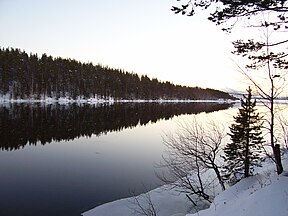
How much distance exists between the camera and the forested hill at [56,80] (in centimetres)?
7019

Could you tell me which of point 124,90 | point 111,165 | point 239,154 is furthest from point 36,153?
point 124,90

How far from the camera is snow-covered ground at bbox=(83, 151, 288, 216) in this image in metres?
5.38

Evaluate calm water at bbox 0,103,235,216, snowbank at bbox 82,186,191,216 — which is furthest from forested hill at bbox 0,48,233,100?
snowbank at bbox 82,186,191,216

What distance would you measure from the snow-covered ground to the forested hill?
2597 inches

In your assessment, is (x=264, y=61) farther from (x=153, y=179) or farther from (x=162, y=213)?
(x=153, y=179)

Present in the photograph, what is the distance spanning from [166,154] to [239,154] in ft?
26.6

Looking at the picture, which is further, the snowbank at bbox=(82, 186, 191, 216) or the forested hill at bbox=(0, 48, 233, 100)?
the forested hill at bbox=(0, 48, 233, 100)

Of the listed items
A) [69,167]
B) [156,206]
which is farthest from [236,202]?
[69,167]

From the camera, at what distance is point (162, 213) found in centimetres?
1030

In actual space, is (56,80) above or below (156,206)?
above

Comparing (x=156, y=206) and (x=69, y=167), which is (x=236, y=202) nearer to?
(x=156, y=206)

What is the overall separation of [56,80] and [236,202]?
8038 centimetres

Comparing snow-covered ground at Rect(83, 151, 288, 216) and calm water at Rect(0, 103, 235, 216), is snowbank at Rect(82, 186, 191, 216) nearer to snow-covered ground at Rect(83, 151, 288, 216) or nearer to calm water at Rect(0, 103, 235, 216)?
snow-covered ground at Rect(83, 151, 288, 216)

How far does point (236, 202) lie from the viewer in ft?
22.8
